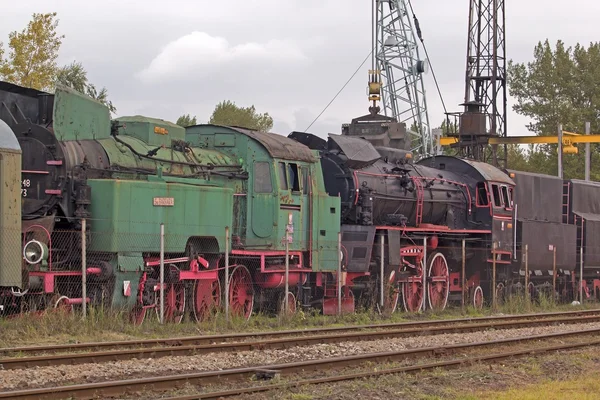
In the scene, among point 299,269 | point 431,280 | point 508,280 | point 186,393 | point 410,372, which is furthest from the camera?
point 508,280

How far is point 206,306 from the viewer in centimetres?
1938

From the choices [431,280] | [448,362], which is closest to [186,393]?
[448,362]

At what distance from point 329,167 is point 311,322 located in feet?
16.3

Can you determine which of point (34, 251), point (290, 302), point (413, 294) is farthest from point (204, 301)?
point (413, 294)

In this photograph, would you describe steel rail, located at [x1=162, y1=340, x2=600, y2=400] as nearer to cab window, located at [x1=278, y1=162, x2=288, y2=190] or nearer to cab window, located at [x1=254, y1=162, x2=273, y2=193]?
cab window, located at [x1=278, y1=162, x2=288, y2=190]

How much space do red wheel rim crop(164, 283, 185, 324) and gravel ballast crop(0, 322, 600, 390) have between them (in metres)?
3.78

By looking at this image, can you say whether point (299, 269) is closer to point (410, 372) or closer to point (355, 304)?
point (355, 304)

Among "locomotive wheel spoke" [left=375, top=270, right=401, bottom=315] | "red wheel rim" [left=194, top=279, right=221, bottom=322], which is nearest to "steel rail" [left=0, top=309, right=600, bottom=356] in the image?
"red wheel rim" [left=194, top=279, right=221, bottom=322]

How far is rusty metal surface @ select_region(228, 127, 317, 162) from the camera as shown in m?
20.8

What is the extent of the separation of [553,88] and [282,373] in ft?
187

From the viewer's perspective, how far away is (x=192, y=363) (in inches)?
527

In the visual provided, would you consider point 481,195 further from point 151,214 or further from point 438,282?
point 151,214

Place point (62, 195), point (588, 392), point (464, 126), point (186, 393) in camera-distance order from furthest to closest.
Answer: point (464, 126) → point (62, 195) → point (588, 392) → point (186, 393)

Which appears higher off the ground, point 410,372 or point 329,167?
point 329,167
